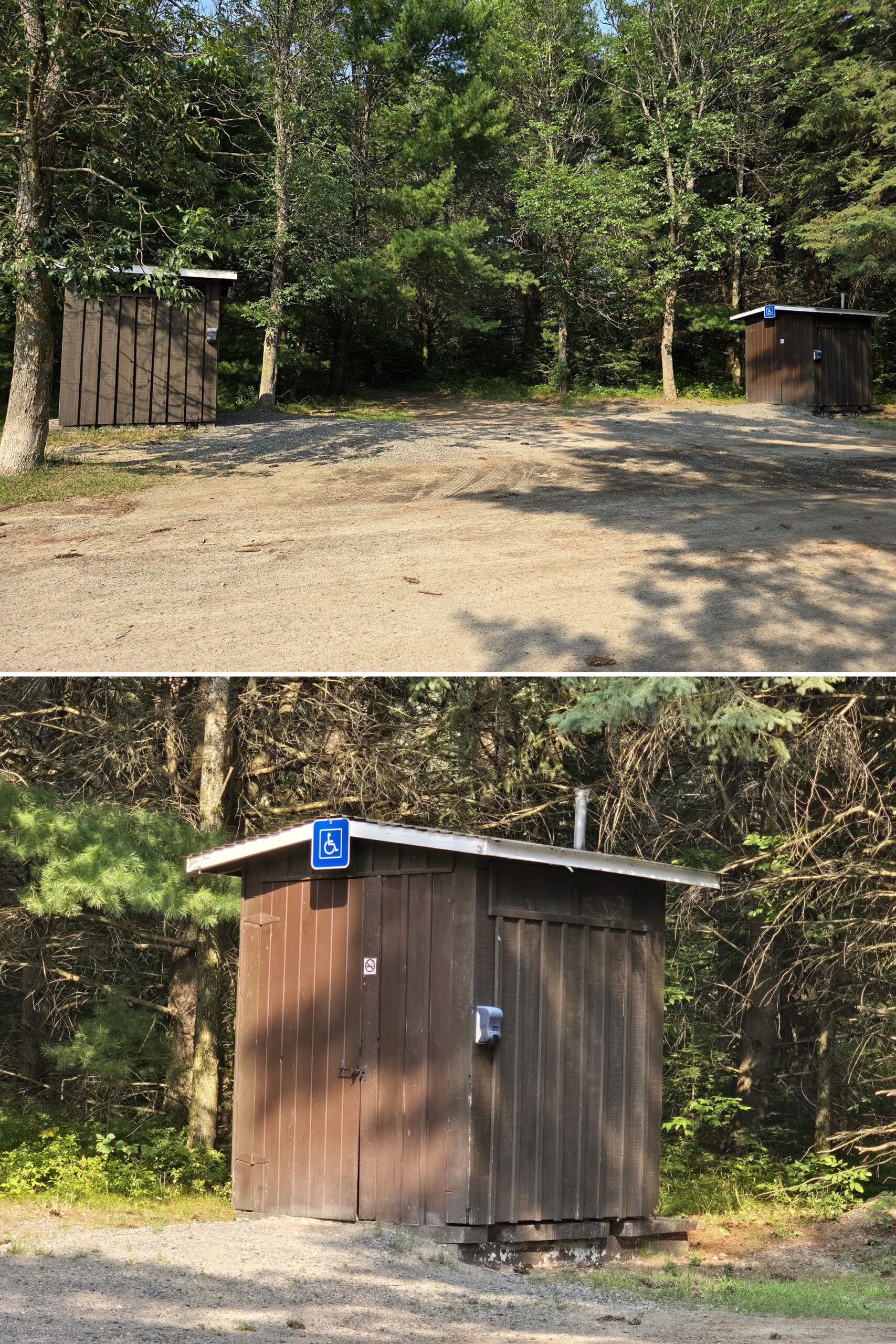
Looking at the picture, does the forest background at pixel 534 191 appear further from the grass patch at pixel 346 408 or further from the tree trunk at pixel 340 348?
the grass patch at pixel 346 408

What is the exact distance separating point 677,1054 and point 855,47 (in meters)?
26.7

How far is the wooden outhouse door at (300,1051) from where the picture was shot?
7.60 meters

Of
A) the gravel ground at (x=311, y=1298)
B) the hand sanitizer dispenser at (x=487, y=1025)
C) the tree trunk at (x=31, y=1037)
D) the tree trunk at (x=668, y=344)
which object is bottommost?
the tree trunk at (x=31, y=1037)

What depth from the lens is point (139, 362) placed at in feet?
56.4

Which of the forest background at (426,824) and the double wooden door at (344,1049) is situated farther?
the forest background at (426,824)

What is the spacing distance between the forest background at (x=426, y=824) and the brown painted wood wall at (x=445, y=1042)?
189 cm

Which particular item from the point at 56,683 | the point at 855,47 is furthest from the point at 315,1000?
the point at 855,47

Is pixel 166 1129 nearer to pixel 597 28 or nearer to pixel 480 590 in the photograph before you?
pixel 480 590

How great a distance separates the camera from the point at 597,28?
3102 cm

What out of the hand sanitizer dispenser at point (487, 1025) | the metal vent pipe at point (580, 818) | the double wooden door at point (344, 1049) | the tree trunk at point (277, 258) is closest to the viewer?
the hand sanitizer dispenser at point (487, 1025)

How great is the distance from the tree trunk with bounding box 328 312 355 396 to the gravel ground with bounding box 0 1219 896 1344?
939 inches

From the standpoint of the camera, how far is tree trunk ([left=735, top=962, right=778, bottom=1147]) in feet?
45.8

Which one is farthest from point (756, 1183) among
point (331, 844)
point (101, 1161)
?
point (331, 844)

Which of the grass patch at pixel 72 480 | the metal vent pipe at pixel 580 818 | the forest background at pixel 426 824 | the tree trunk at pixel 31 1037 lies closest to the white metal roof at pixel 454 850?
the metal vent pipe at pixel 580 818
